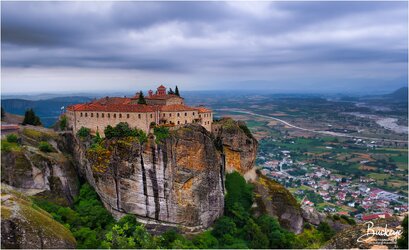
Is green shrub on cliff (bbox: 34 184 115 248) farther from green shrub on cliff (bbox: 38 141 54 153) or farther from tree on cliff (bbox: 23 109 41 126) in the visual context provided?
tree on cliff (bbox: 23 109 41 126)

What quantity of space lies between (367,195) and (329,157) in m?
41.7

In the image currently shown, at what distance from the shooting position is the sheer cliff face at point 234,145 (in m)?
43.9

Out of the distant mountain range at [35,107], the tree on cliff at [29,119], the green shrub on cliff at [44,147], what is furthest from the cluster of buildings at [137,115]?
the distant mountain range at [35,107]

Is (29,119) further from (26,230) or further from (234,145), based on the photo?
(26,230)

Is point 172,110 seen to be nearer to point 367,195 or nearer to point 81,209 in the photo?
point 81,209

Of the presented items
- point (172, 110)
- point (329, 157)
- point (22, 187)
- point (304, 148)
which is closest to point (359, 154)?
point (329, 157)

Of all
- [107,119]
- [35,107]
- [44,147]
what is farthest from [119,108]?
[35,107]

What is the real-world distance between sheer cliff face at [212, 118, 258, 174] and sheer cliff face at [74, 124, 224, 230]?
560 cm

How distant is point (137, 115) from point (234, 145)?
12.4 metres

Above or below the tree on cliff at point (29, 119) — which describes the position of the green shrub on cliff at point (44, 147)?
below

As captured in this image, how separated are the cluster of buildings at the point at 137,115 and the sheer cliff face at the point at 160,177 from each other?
3011 millimetres

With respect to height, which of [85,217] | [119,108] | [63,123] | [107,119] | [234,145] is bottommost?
[85,217]

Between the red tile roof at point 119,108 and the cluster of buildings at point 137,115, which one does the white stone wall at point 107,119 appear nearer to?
the cluster of buildings at point 137,115

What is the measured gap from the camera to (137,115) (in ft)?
127
